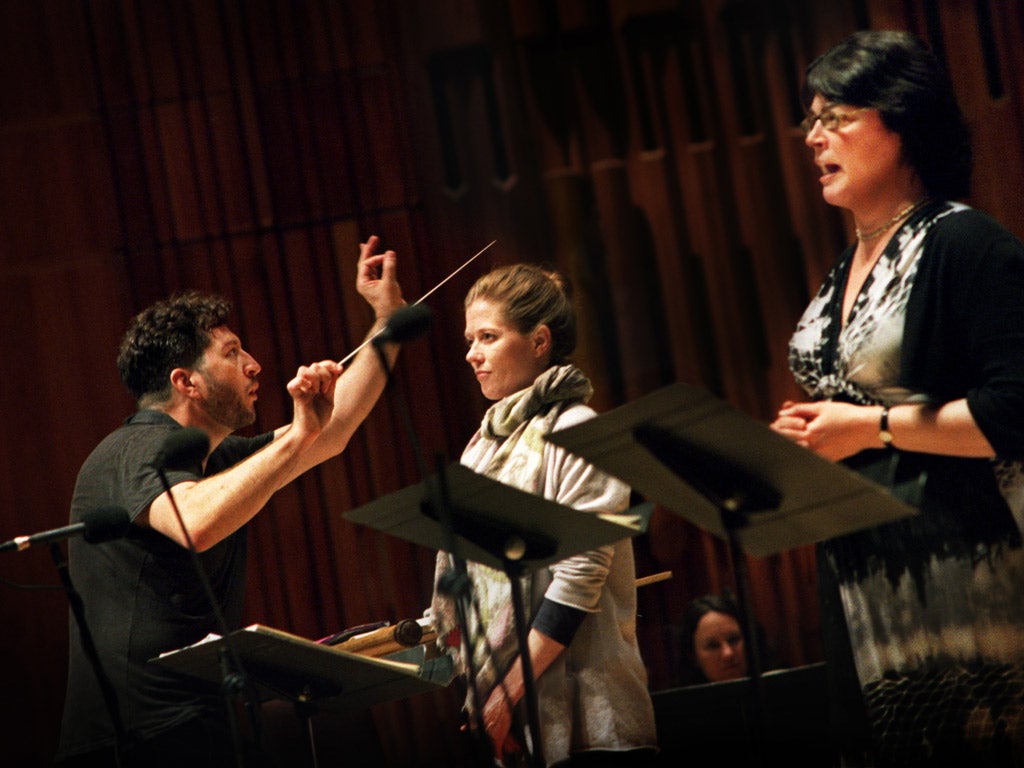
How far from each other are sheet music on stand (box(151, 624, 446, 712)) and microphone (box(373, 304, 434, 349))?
20.5 inches

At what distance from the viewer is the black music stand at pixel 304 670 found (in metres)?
2.07

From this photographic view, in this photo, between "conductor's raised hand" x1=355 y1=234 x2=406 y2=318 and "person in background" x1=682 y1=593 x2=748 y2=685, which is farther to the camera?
"person in background" x1=682 y1=593 x2=748 y2=685

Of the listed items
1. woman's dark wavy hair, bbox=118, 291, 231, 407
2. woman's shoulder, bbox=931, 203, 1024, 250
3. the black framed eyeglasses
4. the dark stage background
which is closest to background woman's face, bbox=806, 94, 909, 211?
Result: the black framed eyeglasses

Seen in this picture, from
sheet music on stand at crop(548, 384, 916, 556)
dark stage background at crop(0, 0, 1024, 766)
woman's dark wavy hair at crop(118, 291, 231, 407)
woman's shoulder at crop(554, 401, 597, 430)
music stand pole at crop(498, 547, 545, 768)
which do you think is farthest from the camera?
dark stage background at crop(0, 0, 1024, 766)

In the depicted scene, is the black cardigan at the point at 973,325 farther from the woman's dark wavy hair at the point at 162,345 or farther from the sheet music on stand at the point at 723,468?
the woman's dark wavy hair at the point at 162,345

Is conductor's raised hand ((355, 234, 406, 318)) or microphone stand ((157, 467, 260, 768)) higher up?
conductor's raised hand ((355, 234, 406, 318))

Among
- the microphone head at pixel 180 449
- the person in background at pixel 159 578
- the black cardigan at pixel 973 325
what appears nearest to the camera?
the black cardigan at pixel 973 325

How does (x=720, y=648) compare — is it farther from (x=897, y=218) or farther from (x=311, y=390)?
(x=897, y=218)

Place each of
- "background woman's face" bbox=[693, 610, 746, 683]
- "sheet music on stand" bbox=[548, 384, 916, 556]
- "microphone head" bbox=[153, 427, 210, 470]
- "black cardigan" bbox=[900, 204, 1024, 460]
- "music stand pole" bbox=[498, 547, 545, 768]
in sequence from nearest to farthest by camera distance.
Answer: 1. "sheet music on stand" bbox=[548, 384, 916, 556]
2. "black cardigan" bbox=[900, 204, 1024, 460]
3. "music stand pole" bbox=[498, 547, 545, 768]
4. "microphone head" bbox=[153, 427, 210, 470]
5. "background woman's face" bbox=[693, 610, 746, 683]


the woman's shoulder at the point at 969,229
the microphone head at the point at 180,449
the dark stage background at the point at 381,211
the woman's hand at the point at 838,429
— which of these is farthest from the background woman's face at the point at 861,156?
the dark stage background at the point at 381,211

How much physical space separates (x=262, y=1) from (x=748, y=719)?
270cm

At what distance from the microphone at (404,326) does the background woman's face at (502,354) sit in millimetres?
542

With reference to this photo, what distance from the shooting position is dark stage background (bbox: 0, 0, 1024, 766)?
12.8 ft

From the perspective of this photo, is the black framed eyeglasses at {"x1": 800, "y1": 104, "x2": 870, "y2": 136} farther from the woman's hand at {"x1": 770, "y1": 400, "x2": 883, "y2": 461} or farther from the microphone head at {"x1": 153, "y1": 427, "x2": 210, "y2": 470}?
the microphone head at {"x1": 153, "y1": 427, "x2": 210, "y2": 470}
